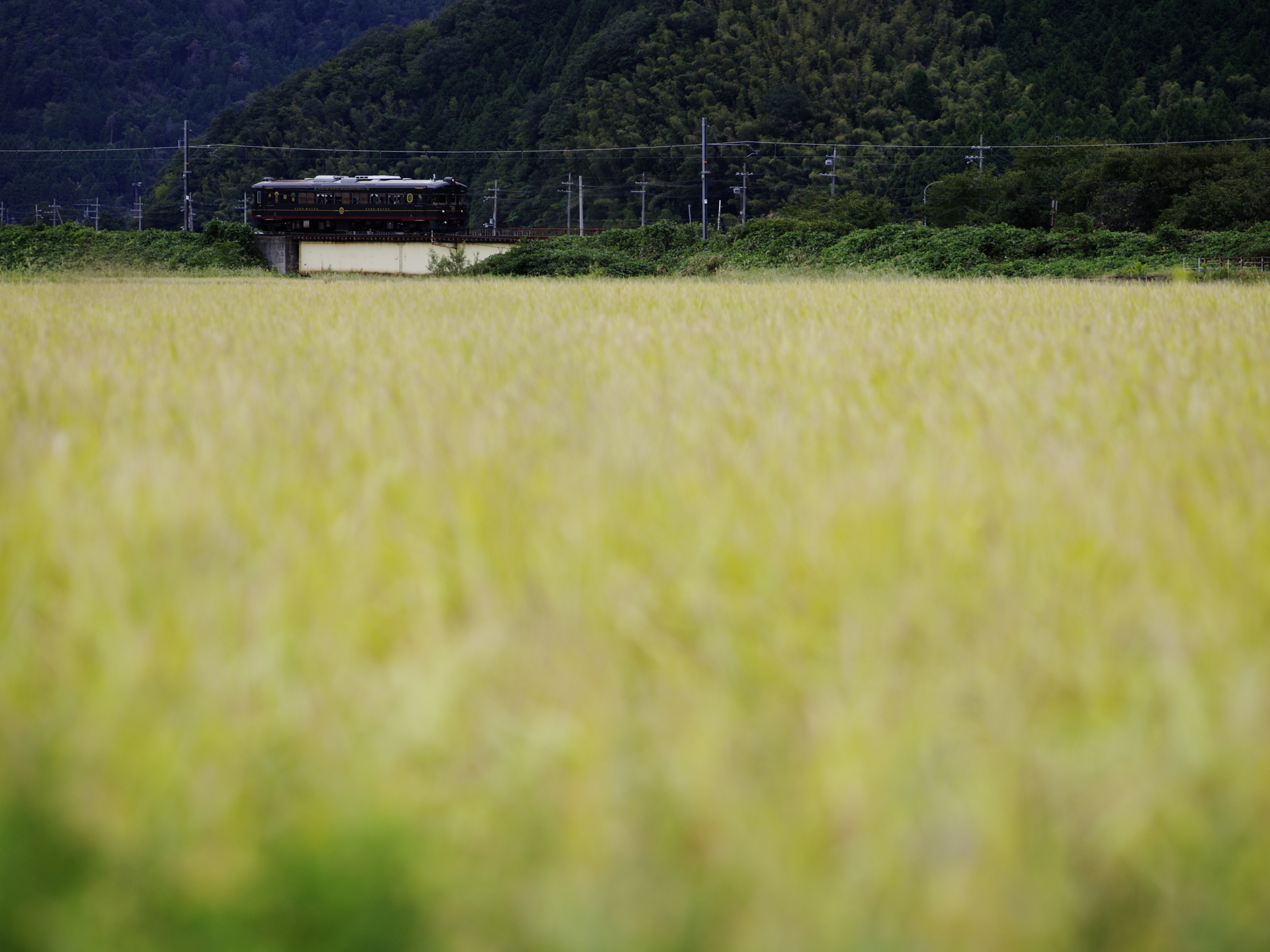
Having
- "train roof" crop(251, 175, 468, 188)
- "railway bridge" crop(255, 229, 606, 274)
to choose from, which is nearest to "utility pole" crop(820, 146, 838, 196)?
"train roof" crop(251, 175, 468, 188)

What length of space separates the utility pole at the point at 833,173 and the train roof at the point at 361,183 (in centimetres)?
4159

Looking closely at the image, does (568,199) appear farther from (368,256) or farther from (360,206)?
(368,256)

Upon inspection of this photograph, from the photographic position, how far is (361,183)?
46406 millimetres

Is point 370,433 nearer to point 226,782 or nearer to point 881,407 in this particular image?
point 881,407

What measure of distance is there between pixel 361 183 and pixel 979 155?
52.0 meters

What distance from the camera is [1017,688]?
3.70ft

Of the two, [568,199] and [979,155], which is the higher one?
[979,155]

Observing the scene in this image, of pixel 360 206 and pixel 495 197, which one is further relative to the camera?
pixel 495 197

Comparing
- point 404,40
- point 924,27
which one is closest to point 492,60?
point 404,40

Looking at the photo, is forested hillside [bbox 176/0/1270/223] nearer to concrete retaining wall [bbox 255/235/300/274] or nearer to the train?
the train

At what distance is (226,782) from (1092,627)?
3.00 ft

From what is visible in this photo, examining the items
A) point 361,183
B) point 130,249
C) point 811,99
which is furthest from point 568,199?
point 130,249

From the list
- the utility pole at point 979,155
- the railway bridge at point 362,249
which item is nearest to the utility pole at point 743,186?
the utility pole at point 979,155

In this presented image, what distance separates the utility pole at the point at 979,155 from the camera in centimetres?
7950
